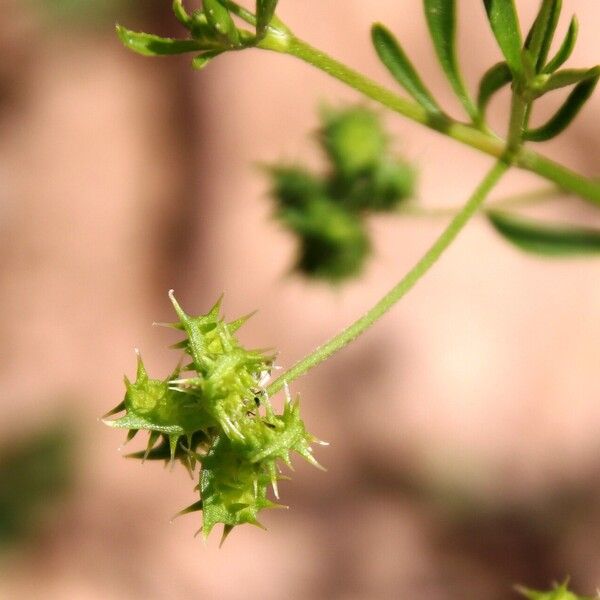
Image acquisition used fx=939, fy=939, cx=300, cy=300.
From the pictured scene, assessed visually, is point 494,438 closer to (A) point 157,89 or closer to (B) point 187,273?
(B) point 187,273

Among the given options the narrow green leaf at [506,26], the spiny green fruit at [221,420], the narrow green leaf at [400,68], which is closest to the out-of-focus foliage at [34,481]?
the spiny green fruit at [221,420]

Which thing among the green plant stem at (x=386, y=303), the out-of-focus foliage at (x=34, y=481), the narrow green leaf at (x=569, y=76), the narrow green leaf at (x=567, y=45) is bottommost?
the out-of-focus foliage at (x=34, y=481)

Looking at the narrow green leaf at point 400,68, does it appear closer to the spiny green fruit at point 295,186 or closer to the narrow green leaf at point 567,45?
the narrow green leaf at point 567,45

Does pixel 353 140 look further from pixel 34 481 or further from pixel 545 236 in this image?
pixel 34 481

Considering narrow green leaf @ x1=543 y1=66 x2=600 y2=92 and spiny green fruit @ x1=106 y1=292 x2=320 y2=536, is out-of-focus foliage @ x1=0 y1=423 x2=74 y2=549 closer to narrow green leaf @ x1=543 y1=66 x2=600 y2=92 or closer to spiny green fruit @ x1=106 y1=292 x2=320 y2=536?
spiny green fruit @ x1=106 y1=292 x2=320 y2=536

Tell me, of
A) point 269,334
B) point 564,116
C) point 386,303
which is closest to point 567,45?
point 564,116

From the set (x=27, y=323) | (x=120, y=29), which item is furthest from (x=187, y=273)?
(x=120, y=29)

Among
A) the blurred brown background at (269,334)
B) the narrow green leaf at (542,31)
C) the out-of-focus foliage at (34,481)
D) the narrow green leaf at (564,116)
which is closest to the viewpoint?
the narrow green leaf at (542,31)
